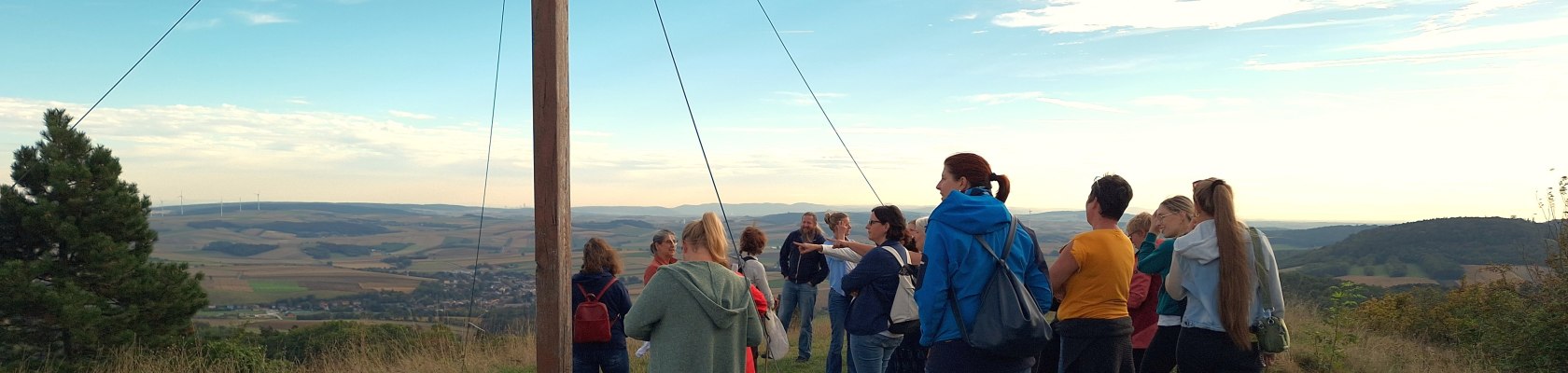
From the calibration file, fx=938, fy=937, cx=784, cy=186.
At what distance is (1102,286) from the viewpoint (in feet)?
14.7

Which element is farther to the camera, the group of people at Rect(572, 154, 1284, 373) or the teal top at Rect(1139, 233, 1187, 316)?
the teal top at Rect(1139, 233, 1187, 316)

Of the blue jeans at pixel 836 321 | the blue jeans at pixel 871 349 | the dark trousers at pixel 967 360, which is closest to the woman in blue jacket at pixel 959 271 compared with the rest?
the dark trousers at pixel 967 360

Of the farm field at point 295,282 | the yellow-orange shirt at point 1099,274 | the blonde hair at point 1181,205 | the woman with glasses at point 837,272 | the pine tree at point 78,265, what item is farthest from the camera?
the farm field at point 295,282

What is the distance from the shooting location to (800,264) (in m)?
8.72

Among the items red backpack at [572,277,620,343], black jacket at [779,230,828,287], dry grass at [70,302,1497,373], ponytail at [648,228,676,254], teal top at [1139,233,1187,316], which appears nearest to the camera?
teal top at [1139,233,1187,316]

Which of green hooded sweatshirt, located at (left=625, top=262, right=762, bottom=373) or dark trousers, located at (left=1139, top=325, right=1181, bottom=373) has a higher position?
green hooded sweatshirt, located at (left=625, top=262, right=762, bottom=373)

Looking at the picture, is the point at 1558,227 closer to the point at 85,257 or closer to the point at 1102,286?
the point at 1102,286

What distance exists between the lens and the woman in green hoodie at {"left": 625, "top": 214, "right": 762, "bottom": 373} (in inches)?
167

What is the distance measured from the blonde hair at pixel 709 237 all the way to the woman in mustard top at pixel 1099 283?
161 cm

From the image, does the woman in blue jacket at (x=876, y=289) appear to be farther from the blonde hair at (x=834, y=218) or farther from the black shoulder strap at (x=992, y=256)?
the blonde hair at (x=834, y=218)

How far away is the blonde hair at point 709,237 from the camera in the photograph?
4.34 metres

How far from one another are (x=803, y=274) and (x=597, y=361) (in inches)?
126

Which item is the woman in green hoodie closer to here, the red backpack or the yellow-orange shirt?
the red backpack

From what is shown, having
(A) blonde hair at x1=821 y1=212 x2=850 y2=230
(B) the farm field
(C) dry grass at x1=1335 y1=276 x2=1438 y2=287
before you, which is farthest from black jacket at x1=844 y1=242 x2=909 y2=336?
(B) the farm field
